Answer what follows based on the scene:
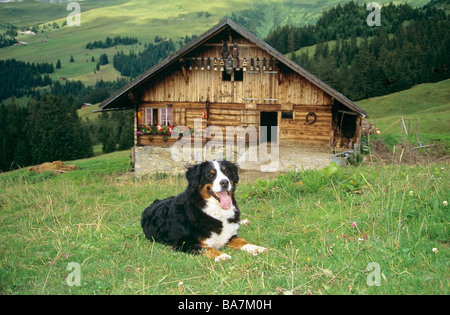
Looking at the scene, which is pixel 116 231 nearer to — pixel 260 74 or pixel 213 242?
pixel 213 242

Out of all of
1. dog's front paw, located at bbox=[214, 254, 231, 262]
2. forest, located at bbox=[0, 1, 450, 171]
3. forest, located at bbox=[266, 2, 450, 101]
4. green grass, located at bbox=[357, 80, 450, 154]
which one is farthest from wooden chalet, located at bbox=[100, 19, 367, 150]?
forest, located at bbox=[266, 2, 450, 101]

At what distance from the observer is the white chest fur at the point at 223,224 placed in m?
4.97

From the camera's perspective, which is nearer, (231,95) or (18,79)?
(231,95)

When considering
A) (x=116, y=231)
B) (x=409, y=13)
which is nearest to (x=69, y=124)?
(x=116, y=231)

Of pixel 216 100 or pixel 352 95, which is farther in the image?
pixel 352 95

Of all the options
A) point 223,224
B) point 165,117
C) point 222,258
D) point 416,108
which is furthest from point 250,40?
point 416,108

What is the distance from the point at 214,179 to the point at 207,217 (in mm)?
594

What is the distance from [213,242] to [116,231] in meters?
1.98

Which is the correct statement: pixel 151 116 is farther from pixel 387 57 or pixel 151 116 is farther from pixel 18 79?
pixel 18 79

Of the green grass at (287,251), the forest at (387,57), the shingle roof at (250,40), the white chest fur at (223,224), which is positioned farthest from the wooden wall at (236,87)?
the forest at (387,57)

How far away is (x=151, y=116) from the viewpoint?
21797 mm

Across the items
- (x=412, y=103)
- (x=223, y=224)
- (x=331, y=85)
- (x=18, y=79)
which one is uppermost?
(x=18, y=79)

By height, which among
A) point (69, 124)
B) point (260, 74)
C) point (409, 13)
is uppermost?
point (409, 13)
